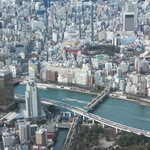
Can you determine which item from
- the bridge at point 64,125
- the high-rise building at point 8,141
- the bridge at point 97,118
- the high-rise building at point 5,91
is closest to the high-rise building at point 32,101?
the bridge at point 64,125

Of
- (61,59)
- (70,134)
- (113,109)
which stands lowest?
(70,134)

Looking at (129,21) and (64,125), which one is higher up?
(129,21)

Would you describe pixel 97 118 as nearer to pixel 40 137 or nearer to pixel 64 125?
pixel 64 125

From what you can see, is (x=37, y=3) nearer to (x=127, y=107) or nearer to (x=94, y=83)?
(x=94, y=83)

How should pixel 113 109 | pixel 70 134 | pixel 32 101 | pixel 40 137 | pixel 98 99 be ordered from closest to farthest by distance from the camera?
pixel 40 137 → pixel 70 134 → pixel 32 101 → pixel 113 109 → pixel 98 99

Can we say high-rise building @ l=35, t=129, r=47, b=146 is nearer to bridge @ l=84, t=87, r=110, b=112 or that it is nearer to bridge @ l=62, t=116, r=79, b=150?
bridge @ l=62, t=116, r=79, b=150

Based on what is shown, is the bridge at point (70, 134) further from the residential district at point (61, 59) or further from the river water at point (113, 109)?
the river water at point (113, 109)

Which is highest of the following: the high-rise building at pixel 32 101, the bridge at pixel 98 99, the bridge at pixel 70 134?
the high-rise building at pixel 32 101

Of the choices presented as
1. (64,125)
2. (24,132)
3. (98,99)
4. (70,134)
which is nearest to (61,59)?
(98,99)
